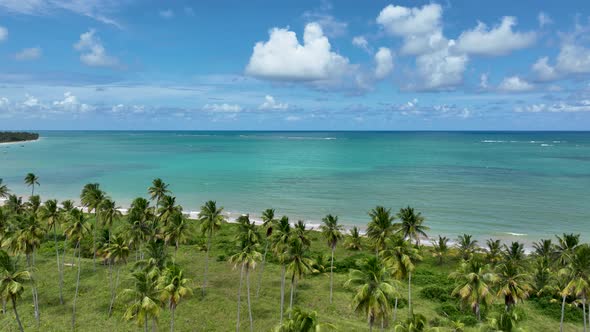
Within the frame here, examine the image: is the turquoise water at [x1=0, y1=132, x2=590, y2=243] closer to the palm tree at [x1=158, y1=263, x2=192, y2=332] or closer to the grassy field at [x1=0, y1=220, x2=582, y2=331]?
the grassy field at [x1=0, y1=220, x2=582, y2=331]

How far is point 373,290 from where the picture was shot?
3078 centimetres

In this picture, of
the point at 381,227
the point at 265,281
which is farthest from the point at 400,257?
the point at 265,281

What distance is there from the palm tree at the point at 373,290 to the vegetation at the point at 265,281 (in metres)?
0.08

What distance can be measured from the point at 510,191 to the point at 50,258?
131157 mm

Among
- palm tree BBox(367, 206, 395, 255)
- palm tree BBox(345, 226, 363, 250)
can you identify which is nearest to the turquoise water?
palm tree BBox(345, 226, 363, 250)

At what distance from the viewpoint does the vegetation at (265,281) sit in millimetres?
36312

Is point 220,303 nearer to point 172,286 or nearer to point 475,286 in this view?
Answer: point 172,286

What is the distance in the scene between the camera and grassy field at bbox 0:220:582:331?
46.6 metres

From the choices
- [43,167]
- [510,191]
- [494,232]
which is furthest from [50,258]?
[43,167]

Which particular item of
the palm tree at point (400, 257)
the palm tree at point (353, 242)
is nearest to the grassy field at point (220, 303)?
the palm tree at point (353, 242)

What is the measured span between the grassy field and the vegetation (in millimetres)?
158

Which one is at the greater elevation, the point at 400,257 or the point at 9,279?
the point at 400,257

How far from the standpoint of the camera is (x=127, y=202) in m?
114

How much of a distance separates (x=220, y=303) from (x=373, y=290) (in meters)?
28.1
